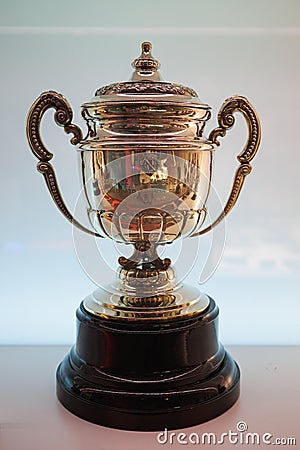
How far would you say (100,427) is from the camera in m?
0.63

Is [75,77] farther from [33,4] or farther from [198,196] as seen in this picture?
[198,196]

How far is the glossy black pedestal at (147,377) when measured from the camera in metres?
0.62

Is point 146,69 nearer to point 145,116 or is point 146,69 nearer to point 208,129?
point 145,116

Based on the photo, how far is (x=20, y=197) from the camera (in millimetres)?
940

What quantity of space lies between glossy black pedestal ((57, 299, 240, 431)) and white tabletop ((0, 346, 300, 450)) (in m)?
0.01

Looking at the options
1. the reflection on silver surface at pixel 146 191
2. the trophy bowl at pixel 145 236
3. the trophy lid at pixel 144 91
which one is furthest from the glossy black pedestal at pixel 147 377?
the trophy lid at pixel 144 91

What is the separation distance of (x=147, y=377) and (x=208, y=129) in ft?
1.45

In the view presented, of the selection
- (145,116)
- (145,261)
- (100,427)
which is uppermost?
(145,116)

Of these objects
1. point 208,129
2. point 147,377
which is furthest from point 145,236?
point 208,129

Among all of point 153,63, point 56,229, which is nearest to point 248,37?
point 153,63

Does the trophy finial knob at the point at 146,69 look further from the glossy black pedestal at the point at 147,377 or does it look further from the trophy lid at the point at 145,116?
the glossy black pedestal at the point at 147,377

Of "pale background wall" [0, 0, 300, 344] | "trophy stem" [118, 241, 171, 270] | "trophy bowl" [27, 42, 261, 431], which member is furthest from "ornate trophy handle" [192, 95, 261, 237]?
"pale background wall" [0, 0, 300, 344]

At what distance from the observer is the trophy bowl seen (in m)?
0.63

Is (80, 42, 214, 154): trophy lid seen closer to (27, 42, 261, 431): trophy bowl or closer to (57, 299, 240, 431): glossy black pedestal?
(27, 42, 261, 431): trophy bowl
